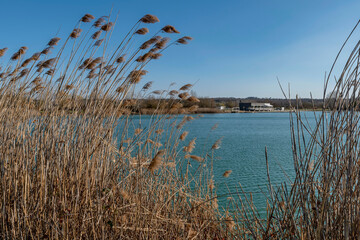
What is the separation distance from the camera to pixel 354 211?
1.72 metres

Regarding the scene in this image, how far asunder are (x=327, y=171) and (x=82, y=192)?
1770 mm

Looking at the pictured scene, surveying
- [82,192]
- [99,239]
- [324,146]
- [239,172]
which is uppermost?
[324,146]

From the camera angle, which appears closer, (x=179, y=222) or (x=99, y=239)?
(x=99, y=239)

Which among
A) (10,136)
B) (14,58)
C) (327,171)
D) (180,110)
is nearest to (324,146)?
(327,171)

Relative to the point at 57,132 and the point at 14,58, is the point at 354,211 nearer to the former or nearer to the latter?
the point at 57,132

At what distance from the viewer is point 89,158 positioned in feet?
7.56

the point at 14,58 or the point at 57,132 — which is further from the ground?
the point at 14,58

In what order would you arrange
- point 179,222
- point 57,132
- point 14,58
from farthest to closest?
point 14,58
point 57,132
point 179,222

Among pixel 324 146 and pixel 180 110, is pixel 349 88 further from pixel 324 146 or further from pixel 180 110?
pixel 180 110

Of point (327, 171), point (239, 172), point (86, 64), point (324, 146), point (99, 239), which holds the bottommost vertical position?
point (239, 172)

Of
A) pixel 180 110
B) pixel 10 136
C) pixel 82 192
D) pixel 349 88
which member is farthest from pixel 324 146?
pixel 10 136

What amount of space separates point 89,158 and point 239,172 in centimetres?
808

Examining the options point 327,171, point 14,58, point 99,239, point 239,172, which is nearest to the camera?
point 327,171

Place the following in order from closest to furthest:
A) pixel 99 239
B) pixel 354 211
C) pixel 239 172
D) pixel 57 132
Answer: pixel 354 211 → pixel 99 239 → pixel 57 132 → pixel 239 172
